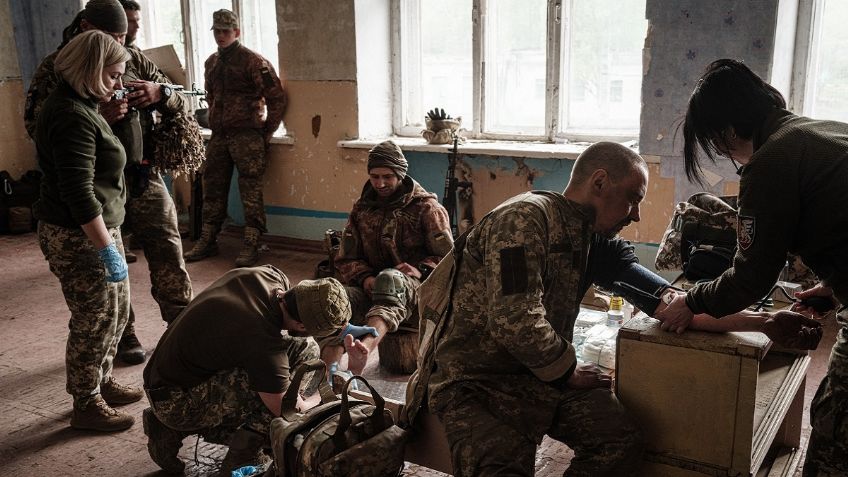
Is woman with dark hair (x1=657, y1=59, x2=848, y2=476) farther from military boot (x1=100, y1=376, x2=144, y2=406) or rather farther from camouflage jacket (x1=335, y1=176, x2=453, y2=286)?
military boot (x1=100, y1=376, x2=144, y2=406)

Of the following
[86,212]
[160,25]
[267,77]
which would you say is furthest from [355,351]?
[160,25]

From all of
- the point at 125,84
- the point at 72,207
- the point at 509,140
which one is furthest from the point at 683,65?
the point at 72,207

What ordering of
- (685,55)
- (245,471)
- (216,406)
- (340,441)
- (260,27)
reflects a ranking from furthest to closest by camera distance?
(260,27) → (685,55) → (216,406) → (245,471) → (340,441)

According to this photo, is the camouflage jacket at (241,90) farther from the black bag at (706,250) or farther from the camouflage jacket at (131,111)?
the black bag at (706,250)

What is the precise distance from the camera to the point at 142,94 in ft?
12.3

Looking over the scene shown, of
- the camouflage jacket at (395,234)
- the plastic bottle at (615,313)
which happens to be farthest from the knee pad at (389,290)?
the plastic bottle at (615,313)

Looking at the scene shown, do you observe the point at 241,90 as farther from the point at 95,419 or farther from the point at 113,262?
the point at 95,419

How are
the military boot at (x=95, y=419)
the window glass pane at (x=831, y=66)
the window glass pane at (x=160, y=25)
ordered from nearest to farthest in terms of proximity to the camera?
the military boot at (x=95, y=419)
the window glass pane at (x=831, y=66)
the window glass pane at (x=160, y=25)

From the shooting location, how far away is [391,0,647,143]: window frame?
5551 millimetres

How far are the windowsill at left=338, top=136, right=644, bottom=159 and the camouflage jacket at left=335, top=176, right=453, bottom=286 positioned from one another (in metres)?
1.52

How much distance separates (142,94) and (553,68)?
3033 millimetres

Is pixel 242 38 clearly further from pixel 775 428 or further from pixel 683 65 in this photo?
pixel 775 428

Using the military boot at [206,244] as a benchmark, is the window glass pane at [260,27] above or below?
above

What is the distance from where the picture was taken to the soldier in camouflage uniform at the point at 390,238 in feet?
13.0
